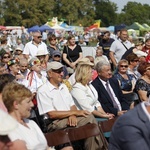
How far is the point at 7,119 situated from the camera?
2.39 m

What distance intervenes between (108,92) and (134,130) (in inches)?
181

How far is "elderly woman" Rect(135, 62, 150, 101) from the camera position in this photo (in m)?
6.64

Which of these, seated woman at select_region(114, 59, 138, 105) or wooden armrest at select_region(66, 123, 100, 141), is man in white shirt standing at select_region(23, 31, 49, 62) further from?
wooden armrest at select_region(66, 123, 100, 141)

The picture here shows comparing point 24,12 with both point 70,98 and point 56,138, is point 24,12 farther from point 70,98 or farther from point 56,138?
point 56,138

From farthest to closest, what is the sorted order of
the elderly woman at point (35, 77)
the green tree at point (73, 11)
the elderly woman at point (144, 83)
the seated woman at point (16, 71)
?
the green tree at point (73, 11) → the elderly woman at point (35, 77) → the seated woman at point (16, 71) → the elderly woman at point (144, 83)

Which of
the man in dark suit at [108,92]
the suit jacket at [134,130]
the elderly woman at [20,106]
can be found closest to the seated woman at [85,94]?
the man in dark suit at [108,92]

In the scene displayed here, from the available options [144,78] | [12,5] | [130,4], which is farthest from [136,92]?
[130,4]

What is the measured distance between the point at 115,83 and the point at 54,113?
1.71m

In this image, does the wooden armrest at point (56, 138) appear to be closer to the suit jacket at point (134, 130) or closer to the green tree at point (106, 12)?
the suit jacket at point (134, 130)

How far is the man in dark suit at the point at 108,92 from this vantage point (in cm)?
713

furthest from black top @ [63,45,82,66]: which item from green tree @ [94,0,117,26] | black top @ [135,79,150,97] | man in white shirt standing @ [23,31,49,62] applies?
green tree @ [94,0,117,26]

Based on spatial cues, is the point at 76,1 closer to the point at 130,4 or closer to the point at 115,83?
the point at 130,4

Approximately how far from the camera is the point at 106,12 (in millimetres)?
118250

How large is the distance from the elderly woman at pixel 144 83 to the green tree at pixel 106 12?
11104 centimetres
